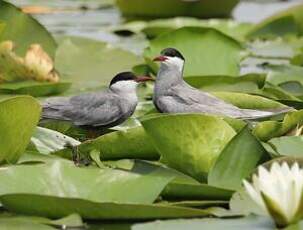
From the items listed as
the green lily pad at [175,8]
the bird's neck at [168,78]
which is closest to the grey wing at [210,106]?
the bird's neck at [168,78]

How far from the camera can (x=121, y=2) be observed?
30.5 feet

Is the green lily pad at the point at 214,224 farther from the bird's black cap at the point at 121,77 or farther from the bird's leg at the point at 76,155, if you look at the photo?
the bird's black cap at the point at 121,77

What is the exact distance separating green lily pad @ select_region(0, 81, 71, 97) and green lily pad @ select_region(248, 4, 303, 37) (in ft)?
8.61

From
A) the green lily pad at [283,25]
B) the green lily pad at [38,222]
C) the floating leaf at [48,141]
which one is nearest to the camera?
the green lily pad at [38,222]

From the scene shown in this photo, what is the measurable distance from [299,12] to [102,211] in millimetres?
5014

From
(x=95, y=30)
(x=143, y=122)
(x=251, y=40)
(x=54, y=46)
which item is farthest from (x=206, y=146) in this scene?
(x=95, y=30)

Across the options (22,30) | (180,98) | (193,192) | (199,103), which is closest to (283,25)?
(22,30)

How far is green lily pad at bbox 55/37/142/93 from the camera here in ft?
20.5

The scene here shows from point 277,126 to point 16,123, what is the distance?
1.09 m

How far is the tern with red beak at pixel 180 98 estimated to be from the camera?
15.9ft

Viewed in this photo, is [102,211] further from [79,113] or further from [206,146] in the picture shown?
[79,113]

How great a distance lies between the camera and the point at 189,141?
3705 millimetres

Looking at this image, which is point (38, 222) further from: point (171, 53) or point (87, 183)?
point (171, 53)

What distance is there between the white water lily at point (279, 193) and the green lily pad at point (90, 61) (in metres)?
3.08
